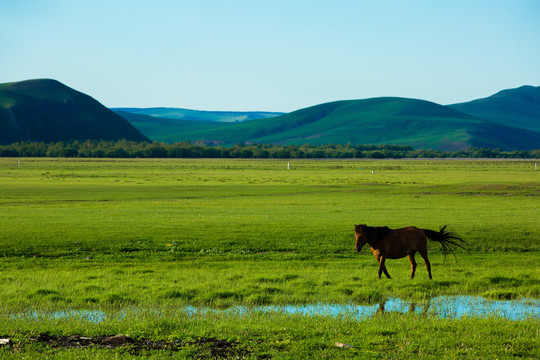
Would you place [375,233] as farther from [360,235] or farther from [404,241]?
[404,241]

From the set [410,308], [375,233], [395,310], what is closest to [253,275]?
[375,233]

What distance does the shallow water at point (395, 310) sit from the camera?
13.8 metres

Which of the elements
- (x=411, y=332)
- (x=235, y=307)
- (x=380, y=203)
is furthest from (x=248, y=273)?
(x=380, y=203)

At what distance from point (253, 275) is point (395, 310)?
17.3 feet

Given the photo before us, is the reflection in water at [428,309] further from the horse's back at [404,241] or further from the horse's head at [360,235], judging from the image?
the horse's head at [360,235]

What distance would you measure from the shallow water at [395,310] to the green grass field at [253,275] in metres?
0.39

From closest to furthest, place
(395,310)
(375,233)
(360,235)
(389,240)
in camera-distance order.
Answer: (395,310) → (360,235) → (375,233) → (389,240)

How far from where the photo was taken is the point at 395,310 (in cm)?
1451

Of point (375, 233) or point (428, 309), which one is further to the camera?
point (375, 233)

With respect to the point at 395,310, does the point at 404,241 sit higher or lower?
higher

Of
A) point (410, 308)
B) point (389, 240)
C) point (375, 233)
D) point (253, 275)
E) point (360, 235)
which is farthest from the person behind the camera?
point (253, 275)

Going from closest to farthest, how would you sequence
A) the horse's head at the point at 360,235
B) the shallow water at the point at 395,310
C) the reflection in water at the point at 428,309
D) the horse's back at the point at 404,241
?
the shallow water at the point at 395,310 → the reflection in water at the point at 428,309 → the horse's head at the point at 360,235 → the horse's back at the point at 404,241

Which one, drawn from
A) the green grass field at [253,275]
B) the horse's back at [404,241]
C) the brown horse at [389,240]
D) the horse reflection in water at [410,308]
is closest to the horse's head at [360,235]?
the brown horse at [389,240]

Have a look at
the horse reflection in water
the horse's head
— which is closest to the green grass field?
the horse reflection in water
